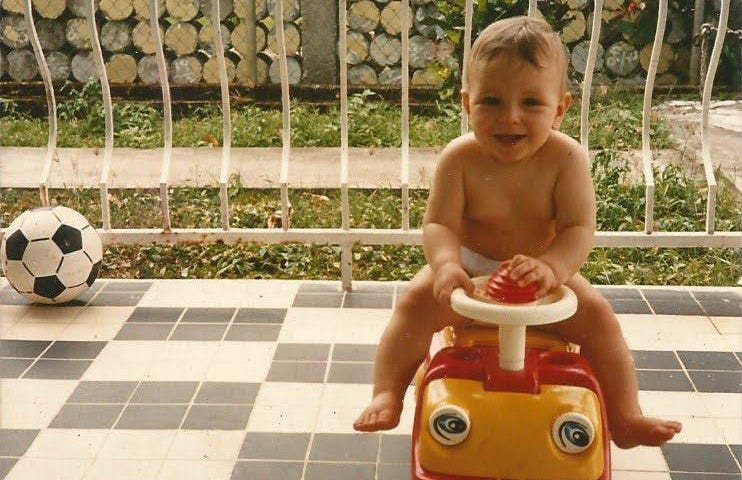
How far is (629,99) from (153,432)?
462 cm

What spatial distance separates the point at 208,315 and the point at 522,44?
1836 millimetres

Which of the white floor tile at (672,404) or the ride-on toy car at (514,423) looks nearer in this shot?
the ride-on toy car at (514,423)

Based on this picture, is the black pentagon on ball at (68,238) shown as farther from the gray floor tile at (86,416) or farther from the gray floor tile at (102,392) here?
the gray floor tile at (86,416)

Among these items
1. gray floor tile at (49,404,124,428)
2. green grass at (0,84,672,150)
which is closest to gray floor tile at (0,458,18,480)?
gray floor tile at (49,404,124,428)

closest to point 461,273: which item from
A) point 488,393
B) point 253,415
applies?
point 488,393

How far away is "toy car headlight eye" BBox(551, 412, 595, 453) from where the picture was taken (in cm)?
193

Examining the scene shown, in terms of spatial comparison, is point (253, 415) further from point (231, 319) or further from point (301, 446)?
point (231, 319)

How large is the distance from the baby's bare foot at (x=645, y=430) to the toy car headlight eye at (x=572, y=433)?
1.38 feet

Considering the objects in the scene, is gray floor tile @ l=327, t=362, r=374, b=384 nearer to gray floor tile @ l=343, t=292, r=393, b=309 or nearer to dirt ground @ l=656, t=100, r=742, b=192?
gray floor tile @ l=343, t=292, r=393, b=309

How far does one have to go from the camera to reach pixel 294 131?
5.88m

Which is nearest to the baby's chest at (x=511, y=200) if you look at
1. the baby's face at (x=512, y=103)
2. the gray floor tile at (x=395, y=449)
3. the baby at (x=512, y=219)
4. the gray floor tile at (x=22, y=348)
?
the baby at (x=512, y=219)

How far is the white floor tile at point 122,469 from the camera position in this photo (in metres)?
2.44

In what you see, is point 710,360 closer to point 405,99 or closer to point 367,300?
point 367,300

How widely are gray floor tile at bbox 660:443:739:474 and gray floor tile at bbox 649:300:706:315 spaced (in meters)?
0.98
